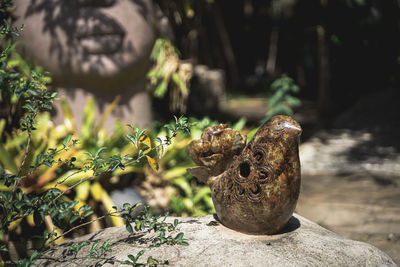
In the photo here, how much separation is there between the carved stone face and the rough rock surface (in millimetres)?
2157

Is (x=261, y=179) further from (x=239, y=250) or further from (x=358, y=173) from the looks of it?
(x=358, y=173)

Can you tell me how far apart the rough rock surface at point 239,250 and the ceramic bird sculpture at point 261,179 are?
0.11 metres

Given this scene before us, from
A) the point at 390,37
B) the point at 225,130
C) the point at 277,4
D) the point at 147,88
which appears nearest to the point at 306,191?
the point at 147,88

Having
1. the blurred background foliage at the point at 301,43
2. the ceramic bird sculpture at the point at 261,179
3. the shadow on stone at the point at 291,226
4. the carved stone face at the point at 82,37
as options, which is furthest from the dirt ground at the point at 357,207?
the carved stone face at the point at 82,37

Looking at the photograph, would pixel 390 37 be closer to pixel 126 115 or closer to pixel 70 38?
pixel 126 115

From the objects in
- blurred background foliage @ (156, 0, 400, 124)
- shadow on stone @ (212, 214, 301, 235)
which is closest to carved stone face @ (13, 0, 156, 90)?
blurred background foliage @ (156, 0, 400, 124)

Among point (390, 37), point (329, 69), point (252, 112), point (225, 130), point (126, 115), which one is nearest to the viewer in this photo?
point (225, 130)

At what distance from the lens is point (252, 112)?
10875 millimetres

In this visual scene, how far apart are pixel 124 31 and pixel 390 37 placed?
4.37 m

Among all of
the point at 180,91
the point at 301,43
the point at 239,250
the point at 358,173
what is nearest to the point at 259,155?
the point at 239,250

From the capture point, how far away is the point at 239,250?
6.59ft

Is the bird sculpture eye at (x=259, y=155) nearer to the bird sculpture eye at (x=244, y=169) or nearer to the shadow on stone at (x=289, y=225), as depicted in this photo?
the bird sculpture eye at (x=244, y=169)

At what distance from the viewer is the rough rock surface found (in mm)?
1940

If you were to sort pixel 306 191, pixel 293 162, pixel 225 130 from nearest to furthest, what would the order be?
1. pixel 293 162
2. pixel 225 130
3. pixel 306 191
